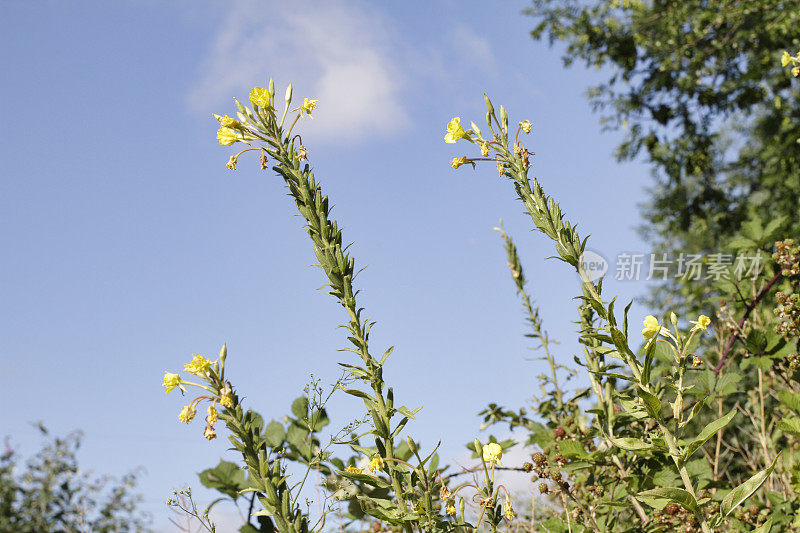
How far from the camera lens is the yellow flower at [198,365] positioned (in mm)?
1399

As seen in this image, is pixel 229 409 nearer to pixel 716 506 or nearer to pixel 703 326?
pixel 703 326

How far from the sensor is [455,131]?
73.8 inches

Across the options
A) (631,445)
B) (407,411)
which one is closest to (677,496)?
(631,445)

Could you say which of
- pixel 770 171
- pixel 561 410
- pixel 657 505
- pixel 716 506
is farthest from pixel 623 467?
pixel 770 171

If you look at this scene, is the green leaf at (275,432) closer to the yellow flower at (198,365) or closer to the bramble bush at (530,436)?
the bramble bush at (530,436)

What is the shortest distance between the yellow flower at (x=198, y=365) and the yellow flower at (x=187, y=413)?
109 mm

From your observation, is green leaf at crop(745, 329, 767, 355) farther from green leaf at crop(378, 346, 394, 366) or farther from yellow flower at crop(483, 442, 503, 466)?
green leaf at crop(378, 346, 394, 366)

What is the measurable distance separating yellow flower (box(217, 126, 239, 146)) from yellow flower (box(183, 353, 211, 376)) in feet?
2.06

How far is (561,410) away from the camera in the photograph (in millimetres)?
2717

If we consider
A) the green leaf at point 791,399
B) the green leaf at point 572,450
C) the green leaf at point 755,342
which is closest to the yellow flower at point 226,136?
the green leaf at point 572,450

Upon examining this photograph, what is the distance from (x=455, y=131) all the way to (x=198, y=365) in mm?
1014

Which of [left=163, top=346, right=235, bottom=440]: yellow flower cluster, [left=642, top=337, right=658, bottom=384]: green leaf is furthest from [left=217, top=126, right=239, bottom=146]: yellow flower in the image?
[left=642, top=337, right=658, bottom=384]: green leaf

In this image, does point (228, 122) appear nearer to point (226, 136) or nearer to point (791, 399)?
point (226, 136)

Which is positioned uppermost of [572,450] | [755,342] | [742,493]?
[755,342]
